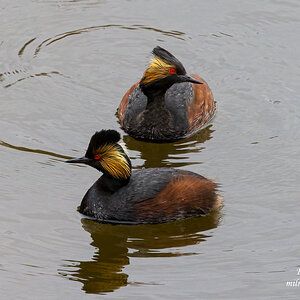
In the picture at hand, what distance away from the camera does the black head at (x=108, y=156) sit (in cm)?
1102

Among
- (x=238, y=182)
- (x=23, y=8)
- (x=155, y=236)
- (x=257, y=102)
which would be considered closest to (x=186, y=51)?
(x=257, y=102)

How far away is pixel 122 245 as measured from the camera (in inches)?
427

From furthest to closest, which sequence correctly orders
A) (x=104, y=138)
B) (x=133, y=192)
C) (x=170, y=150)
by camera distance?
(x=170, y=150) → (x=133, y=192) → (x=104, y=138)

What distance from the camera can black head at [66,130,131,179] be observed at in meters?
11.0

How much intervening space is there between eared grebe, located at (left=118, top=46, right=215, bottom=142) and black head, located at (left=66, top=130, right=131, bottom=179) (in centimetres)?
273

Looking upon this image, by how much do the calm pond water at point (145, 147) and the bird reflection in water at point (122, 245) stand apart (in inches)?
0.7

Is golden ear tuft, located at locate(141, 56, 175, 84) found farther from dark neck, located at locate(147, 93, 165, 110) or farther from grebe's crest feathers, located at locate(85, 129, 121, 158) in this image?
grebe's crest feathers, located at locate(85, 129, 121, 158)

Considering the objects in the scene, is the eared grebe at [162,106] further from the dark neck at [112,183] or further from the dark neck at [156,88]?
the dark neck at [112,183]

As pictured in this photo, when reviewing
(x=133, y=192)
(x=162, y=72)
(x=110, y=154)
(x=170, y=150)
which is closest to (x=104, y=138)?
(x=110, y=154)

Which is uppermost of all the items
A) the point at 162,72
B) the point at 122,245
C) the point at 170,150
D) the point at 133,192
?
the point at 162,72

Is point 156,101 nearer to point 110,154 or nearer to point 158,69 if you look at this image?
point 158,69

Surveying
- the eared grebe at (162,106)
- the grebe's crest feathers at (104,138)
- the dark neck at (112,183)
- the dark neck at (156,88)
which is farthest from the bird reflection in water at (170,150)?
the grebe's crest feathers at (104,138)

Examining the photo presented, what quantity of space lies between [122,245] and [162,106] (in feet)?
11.9

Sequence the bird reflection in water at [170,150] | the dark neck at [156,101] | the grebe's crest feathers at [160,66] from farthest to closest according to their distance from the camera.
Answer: the dark neck at [156,101], the grebe's crest feathers at [160,66], the bird reflection in water at [170,150]
